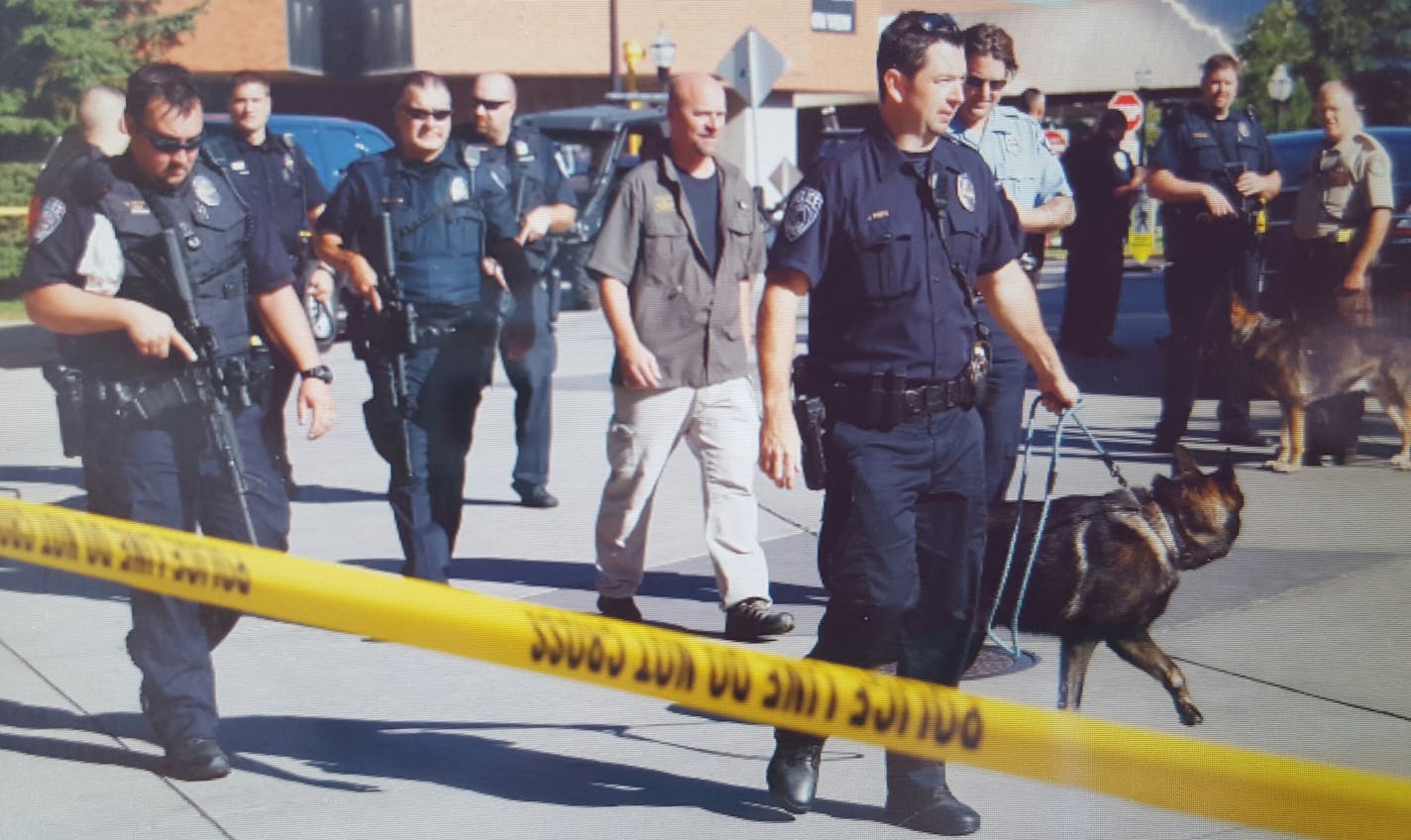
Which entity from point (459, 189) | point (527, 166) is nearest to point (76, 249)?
point (459, 189)

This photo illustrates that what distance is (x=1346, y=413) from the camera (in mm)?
8078

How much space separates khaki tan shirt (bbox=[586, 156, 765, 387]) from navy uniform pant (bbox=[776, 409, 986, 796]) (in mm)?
1673

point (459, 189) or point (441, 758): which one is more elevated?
point (459, 189)

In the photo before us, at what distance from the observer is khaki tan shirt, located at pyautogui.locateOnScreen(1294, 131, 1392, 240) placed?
24.6ft

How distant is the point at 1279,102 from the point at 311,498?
5080mm

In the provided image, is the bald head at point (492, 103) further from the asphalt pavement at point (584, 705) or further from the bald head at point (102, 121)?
the asphalt pavement at point (584, 705)

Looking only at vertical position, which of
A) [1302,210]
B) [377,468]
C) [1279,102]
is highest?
[1279,102]

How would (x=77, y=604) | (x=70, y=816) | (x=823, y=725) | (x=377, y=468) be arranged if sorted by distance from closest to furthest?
(x=823, y=725) < (x=70, y=816) < (x=77, y=604) < (x=377, y=468)

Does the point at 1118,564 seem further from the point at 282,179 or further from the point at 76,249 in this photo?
the point at 282,179

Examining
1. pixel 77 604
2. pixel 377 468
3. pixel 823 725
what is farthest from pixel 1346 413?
pixel 823 725

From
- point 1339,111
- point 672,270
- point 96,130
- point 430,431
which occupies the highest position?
point 1339,111

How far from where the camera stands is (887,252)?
3877mm

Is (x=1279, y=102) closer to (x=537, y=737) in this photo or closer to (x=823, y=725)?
(x=537, y=737)

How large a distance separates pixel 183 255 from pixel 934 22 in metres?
2.00
